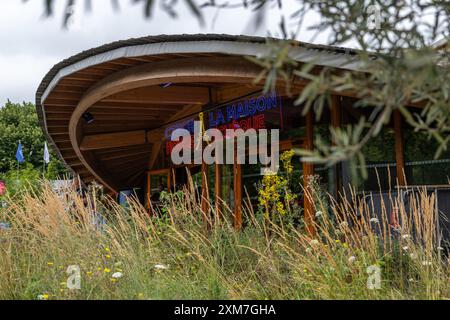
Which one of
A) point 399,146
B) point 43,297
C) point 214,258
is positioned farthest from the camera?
point 399,146

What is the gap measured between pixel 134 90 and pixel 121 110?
170 cm

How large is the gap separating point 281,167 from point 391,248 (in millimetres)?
3534

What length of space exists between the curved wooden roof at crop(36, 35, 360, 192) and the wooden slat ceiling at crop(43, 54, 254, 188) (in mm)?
13

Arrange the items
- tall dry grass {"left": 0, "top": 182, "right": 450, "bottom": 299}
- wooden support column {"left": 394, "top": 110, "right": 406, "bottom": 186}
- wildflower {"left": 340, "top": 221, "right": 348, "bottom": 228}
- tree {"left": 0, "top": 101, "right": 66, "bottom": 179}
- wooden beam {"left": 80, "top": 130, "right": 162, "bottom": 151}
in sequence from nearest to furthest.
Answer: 1. tall dry grass {"left": 0, "top": 182, "right": 450, "bottom": 299}
2. wildflower {"left": 340, "top": 221, "right": 348, "bottom": 228}
3. wooden support column {"left": 394, "top": 110, "right": 406, "bottom": 186}
4. wooden beam {"left": 80, "top": 130, "right": 162, "bottom": 151}
5. tree {"left": 0, "top": 101, "right": 66, "bottom": 179}

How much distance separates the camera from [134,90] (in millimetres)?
8195

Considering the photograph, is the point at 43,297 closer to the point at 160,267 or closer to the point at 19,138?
the point at 160,267

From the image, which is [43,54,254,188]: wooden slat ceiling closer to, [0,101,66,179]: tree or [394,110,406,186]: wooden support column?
[394,110,406,186]: wooden support column

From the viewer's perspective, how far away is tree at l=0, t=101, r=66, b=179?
30422 mm

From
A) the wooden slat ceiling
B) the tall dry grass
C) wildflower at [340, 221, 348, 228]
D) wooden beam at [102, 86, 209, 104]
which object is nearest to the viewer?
the tall dry grass

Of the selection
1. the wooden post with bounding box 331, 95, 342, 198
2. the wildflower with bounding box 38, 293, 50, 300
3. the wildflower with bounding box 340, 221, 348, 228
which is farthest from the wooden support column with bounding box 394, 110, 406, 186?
the wildflower with bounding box 38, 293, 50, 300

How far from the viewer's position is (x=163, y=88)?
830 cm

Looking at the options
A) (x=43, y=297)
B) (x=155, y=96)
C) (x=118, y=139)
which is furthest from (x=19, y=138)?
(x=43, y=297)

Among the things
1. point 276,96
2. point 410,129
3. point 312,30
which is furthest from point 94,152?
point 312,30

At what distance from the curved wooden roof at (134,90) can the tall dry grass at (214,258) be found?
1.36 metres
